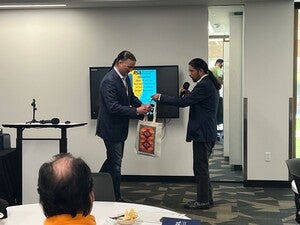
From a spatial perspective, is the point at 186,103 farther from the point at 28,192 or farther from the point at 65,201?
the point at 65,201

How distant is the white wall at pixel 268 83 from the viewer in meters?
5.77

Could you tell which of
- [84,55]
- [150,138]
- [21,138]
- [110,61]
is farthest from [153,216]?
[84,55]

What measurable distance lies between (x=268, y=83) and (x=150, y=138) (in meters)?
2.11

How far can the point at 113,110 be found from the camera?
4312 mm

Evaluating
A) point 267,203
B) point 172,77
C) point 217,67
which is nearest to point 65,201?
point 267,203

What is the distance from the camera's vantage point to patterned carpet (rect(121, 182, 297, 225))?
14.5 feet

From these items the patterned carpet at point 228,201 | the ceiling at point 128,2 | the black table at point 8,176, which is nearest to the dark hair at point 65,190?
the patterned carpet at point 228,201

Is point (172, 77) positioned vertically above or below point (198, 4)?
below

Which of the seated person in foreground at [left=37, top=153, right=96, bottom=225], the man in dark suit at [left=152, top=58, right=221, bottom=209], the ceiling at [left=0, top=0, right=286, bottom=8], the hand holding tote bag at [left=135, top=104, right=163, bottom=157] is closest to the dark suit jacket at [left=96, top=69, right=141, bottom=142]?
the hand holding tote bag at [left=135, top=104, right=163, bottom=157]

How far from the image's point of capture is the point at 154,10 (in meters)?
6.12

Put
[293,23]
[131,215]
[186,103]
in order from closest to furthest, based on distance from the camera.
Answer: [131,215] < [186,103] < [293,23]

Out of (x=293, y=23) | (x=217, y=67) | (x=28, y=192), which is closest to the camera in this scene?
(x=28, y=192)

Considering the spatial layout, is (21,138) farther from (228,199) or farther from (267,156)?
(267,156)

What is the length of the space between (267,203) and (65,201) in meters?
4.06
